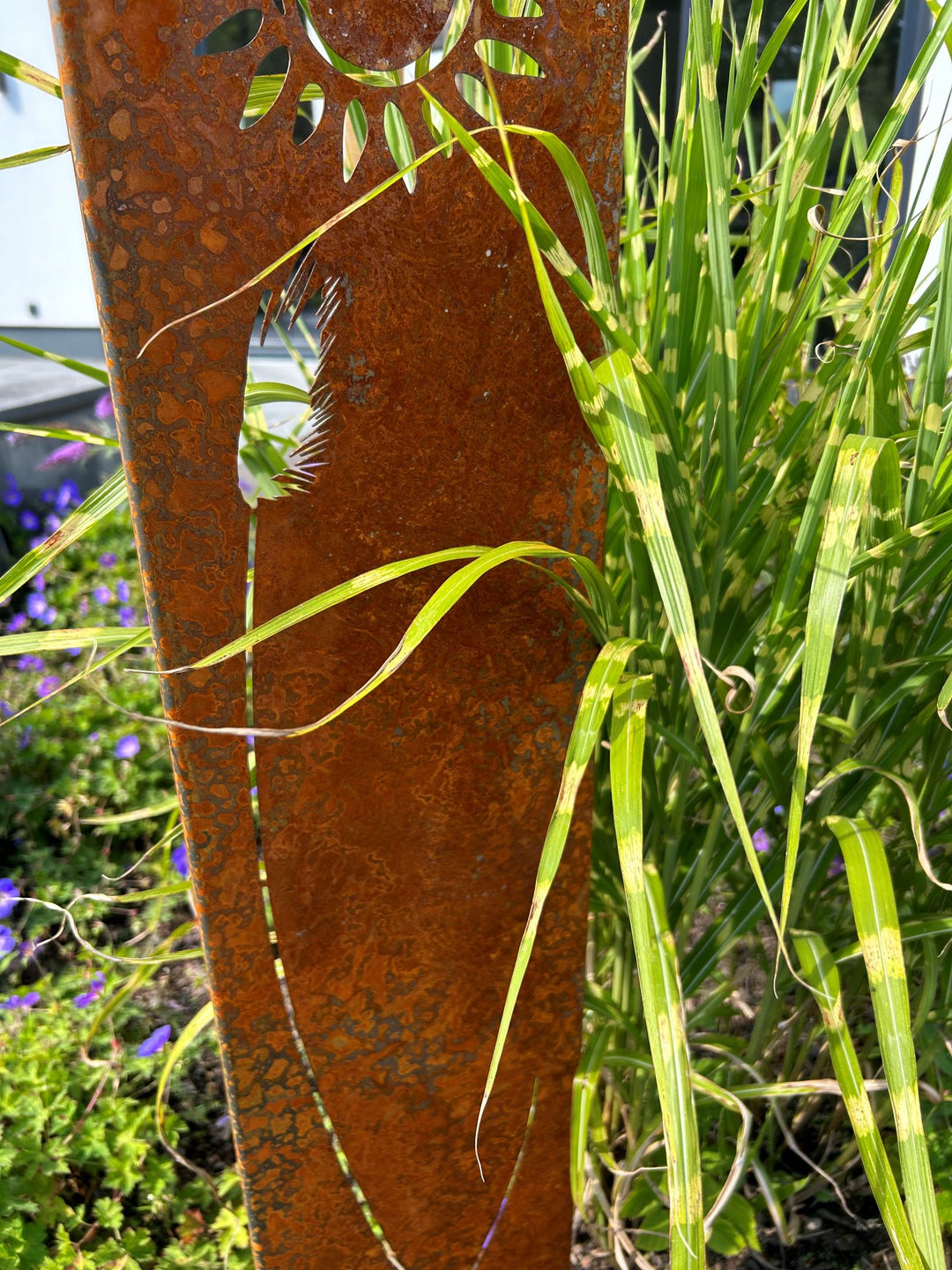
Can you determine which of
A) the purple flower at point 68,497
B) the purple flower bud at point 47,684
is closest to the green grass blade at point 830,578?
the purple flower bud at point 47,684

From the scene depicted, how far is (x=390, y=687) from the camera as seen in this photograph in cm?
73

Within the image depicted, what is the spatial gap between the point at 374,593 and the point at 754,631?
319 mm

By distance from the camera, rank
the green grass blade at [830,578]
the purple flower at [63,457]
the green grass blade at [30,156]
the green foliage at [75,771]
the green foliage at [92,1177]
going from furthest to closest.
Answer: the purple flower at [63,457]
the green foliage at [75,771]
the green foliage at [92,1177]
the green grass blade at [30,156]
the green grass blade at [830,578]

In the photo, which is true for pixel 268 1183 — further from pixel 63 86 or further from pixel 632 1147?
pixel 63 86

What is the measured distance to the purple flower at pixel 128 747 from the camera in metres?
1.74

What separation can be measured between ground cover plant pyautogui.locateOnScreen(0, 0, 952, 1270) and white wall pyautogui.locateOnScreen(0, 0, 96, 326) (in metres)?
3.00

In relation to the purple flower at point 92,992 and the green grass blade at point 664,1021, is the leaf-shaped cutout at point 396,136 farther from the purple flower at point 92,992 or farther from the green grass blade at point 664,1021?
the purple flower at point 92,992

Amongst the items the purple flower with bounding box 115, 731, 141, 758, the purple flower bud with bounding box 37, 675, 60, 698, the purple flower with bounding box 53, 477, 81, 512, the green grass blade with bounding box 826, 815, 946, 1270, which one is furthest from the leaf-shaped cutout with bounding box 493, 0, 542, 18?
the purple flower with bounding box 53, 477, 81, 512

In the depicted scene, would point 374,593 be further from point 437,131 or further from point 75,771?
point 75,771

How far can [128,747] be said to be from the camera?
1.76m

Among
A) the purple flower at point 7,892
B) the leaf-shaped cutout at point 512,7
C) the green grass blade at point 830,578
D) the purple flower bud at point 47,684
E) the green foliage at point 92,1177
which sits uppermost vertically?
the leaf-shaped cutout at point 512,7

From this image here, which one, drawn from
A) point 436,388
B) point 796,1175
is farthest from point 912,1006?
point 436,388

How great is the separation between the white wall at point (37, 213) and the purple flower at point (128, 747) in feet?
6.82

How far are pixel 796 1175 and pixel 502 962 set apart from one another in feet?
1.83
